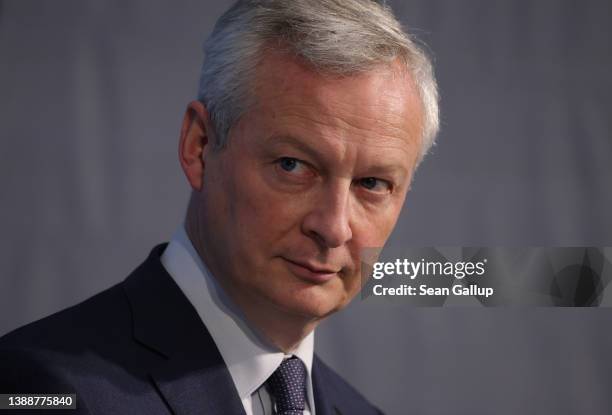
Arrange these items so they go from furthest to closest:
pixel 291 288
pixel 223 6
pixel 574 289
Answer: pixel 223 6
pixel 574 289
pixel 291 288

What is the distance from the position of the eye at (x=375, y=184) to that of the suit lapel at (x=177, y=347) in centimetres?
38

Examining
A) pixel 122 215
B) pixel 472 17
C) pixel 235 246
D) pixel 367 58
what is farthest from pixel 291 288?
pixel 472 17

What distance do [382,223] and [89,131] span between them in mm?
780

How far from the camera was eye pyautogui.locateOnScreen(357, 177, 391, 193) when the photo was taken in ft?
4.98

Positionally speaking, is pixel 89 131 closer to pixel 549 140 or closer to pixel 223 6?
pixel 223 6

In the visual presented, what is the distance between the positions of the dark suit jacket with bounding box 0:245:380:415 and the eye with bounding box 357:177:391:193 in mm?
385

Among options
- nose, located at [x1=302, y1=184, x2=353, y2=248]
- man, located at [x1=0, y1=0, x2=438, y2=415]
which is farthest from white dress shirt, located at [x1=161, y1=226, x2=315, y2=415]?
nose, located at [x1=302, y1=184, x2=353, y2=248]

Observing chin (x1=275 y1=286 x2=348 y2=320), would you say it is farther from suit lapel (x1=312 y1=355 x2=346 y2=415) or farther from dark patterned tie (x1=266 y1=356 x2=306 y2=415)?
suit lapel (x1=312 y1=355 x2=346 y2=415)

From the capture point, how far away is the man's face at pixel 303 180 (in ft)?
4.75

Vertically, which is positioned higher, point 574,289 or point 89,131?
point 89,131

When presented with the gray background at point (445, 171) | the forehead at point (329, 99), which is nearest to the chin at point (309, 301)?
the forehead at point (329, 99)

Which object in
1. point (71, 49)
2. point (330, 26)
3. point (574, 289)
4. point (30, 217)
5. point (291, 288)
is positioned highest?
point (71, 49)

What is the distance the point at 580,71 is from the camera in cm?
216

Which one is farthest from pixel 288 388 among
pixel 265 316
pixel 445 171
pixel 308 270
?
pixel 445 171
